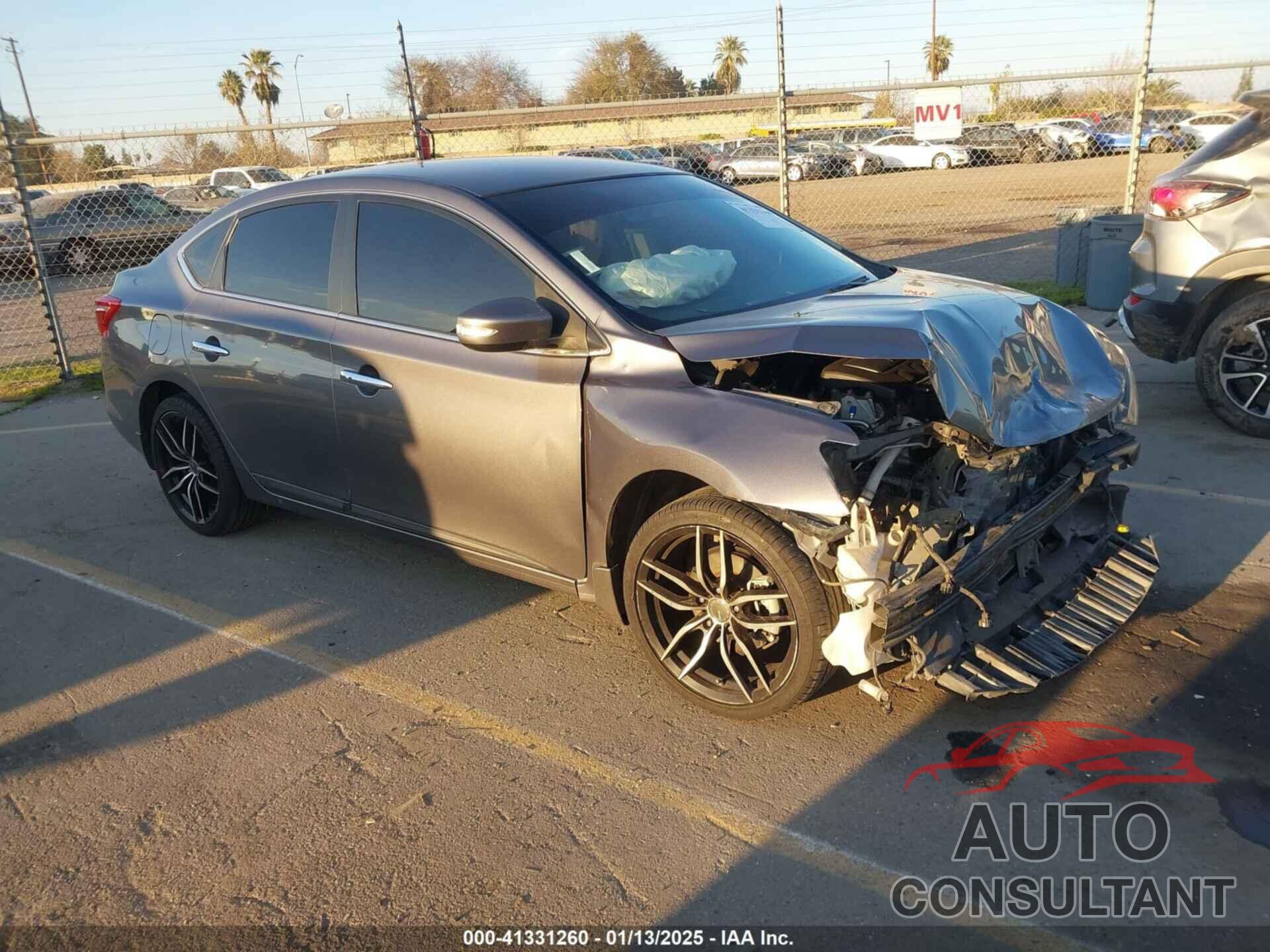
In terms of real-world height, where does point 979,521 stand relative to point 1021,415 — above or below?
below

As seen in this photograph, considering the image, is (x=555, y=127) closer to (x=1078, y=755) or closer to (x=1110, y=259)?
(x=1110, y=259)

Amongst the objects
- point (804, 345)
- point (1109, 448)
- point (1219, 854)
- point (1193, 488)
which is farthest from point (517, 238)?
point (1193, 488)

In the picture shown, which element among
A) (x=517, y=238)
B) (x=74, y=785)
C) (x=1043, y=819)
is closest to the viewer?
(x=1043, y=819)

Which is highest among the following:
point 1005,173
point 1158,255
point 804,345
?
point 804,345

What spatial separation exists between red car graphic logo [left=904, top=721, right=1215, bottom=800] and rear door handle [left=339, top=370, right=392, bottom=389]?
8.25ft

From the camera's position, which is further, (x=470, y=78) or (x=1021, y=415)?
(x=470, y=78)

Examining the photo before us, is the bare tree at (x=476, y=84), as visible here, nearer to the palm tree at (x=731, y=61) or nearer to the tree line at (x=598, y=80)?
the tree line at (x=598, y=80)

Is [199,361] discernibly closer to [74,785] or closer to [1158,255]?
[74,785]

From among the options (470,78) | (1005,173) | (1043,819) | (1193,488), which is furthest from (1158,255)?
(470,78)

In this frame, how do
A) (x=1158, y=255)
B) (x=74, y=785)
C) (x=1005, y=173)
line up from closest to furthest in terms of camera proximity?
(x=74, y=785), (x=1158, y=255), (x=1005, y=173)

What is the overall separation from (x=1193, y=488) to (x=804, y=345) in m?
3.14

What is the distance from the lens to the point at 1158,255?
6453mm

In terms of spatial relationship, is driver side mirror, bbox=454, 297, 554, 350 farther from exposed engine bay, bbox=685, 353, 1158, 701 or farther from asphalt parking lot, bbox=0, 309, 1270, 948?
asphalt parking lot, bbox=0, 309, 1270, 948

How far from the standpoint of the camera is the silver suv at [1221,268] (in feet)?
19.8
